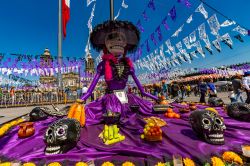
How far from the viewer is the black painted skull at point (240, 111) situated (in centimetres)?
378

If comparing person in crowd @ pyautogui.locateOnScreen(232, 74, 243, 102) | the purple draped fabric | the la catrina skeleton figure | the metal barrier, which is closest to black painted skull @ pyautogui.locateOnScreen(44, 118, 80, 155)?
the purple draped fabric

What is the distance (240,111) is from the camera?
Answer: 3.88 m

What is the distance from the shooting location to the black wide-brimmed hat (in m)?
4.71

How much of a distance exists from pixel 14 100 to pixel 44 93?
2.84 metres

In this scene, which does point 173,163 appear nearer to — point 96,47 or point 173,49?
point 96,47

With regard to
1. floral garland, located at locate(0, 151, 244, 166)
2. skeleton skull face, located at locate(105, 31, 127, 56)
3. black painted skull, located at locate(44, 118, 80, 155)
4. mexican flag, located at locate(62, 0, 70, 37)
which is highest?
mexican flag, located at locate(62, 0, 70, 37)

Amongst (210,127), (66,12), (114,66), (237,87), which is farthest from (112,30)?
(66,12)

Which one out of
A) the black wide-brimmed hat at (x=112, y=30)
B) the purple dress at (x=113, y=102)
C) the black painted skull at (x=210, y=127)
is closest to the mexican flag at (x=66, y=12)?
the black wide-brimmed hat at (x=112, y=30)

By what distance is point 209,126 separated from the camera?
108 inches

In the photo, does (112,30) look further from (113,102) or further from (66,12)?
(66,12)

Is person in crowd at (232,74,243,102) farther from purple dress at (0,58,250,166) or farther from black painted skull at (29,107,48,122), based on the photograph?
black painted skull at (29,107,48,122)

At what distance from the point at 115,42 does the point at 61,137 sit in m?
2.83

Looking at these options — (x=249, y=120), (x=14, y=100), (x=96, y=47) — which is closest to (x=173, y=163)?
(x=249, y=120)

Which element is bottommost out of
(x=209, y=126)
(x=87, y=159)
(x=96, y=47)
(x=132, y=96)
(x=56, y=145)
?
(x=87, y=159)
